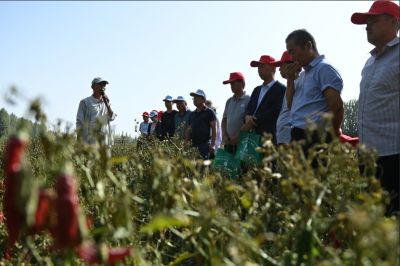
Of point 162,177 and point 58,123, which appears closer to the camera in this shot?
point 162,177

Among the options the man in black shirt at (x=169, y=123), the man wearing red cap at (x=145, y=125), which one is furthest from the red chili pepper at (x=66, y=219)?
the man wearing red cap at (x=145, y=125)

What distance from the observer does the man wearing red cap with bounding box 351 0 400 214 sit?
2.60 m

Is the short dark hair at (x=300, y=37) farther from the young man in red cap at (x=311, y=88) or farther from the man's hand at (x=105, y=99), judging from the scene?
the man's hand at (x=105, y=99)

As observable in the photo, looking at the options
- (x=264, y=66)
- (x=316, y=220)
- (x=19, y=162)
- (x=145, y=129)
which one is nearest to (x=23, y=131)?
(x=19, y=162)

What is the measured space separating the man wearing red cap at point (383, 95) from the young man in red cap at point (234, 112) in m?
2.31

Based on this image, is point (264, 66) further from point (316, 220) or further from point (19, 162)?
point (19, 162)

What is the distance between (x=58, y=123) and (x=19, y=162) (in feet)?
2.53

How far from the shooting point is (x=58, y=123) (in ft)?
5.38

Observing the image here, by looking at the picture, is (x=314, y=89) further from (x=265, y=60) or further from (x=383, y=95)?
(x=265, y=60)

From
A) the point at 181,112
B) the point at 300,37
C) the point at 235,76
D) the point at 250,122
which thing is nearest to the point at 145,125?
the point at 181,112

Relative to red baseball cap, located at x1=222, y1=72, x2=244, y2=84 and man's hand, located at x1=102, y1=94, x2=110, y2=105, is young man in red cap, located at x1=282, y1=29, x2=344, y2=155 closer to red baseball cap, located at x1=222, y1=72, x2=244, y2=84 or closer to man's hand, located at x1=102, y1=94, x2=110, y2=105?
red baseball cap, located at x1=222, y1=72, x2=244, y2=84

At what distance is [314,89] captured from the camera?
312cm

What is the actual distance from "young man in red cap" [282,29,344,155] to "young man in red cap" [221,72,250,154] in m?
1.80

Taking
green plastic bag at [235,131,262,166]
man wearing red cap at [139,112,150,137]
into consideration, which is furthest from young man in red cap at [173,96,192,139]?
man wearing red cap at [139,112,150,137]
